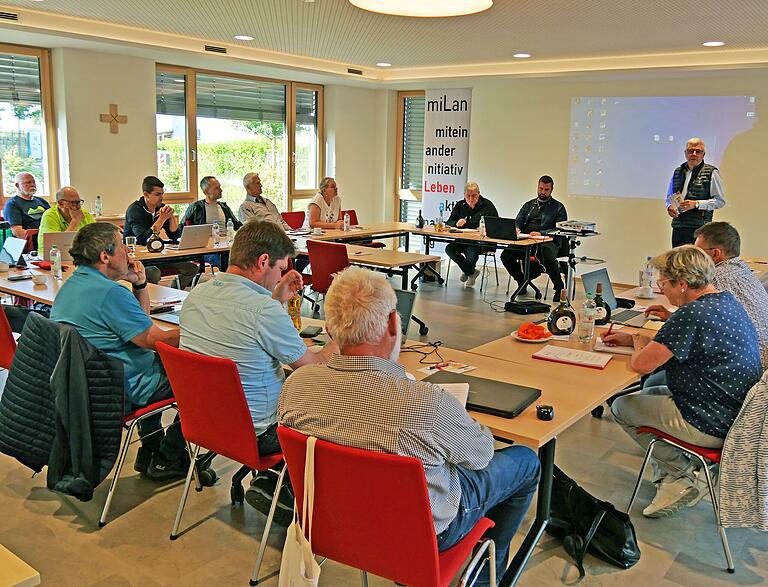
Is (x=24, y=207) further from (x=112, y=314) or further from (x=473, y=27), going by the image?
(x=112, y=314)

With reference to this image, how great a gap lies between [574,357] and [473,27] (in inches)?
179

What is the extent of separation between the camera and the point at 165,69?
9.08 m

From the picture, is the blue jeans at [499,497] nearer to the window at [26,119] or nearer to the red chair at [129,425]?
the red chair at [129,425]

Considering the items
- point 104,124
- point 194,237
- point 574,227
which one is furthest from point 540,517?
point 104,124

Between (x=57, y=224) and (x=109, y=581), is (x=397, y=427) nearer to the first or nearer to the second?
(x=109, y=581)

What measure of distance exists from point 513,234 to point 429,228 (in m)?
1.30

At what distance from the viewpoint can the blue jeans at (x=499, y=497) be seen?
214 cm

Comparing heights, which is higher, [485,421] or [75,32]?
[75,32]

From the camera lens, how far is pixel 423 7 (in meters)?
6.21

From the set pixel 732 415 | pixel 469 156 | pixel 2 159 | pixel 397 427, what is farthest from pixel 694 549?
pixel 469 156

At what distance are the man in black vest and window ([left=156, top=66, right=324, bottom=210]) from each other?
5617 millimetres

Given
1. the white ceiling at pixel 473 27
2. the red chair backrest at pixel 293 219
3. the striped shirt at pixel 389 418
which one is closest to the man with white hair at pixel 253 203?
the red chair backrest at pixel 293 219

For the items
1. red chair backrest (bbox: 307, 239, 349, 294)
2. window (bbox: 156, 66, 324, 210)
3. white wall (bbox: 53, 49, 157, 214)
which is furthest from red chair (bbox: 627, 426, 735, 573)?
window (bbox: 156, 66, 324, 210)

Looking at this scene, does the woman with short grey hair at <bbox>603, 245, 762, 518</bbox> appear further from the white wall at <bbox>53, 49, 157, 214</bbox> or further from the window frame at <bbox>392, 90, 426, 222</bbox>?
the window frame at <bbox>392, 90, 426, 222</bbox>
